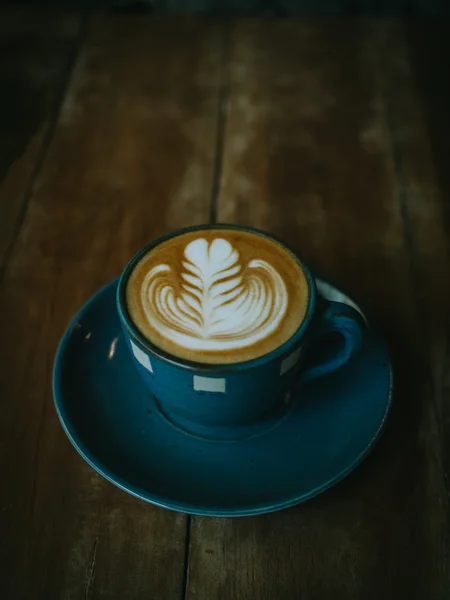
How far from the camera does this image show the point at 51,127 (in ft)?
3.21

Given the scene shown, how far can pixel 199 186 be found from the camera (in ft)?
2.94

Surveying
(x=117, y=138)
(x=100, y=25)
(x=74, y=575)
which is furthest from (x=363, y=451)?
(x=100, y=25)

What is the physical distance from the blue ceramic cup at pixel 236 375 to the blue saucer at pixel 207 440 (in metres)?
0.02

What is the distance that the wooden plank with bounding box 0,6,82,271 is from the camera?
0.88 m

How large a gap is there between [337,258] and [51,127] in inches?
19.5

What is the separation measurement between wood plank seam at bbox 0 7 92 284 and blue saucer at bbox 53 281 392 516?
21 centimetres

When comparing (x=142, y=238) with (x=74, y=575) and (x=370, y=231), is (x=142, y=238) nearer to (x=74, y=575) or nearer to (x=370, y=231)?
(x=370, y=231)

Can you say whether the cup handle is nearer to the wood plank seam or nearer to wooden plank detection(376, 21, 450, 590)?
wooden plank detection(376, 21, 450, 590)

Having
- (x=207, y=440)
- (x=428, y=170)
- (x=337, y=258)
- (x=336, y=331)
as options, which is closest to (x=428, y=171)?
(x=428, y=170)

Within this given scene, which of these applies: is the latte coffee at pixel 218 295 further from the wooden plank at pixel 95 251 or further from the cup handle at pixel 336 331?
the wooden plank at pixel 95 251

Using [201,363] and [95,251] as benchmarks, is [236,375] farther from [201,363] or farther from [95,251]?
[95,251]

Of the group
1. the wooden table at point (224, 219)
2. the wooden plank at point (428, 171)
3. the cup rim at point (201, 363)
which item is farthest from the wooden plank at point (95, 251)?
the wooden plank at point (428, 171)

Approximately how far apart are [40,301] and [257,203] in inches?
12.6

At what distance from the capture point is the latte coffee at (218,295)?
1.75ft
